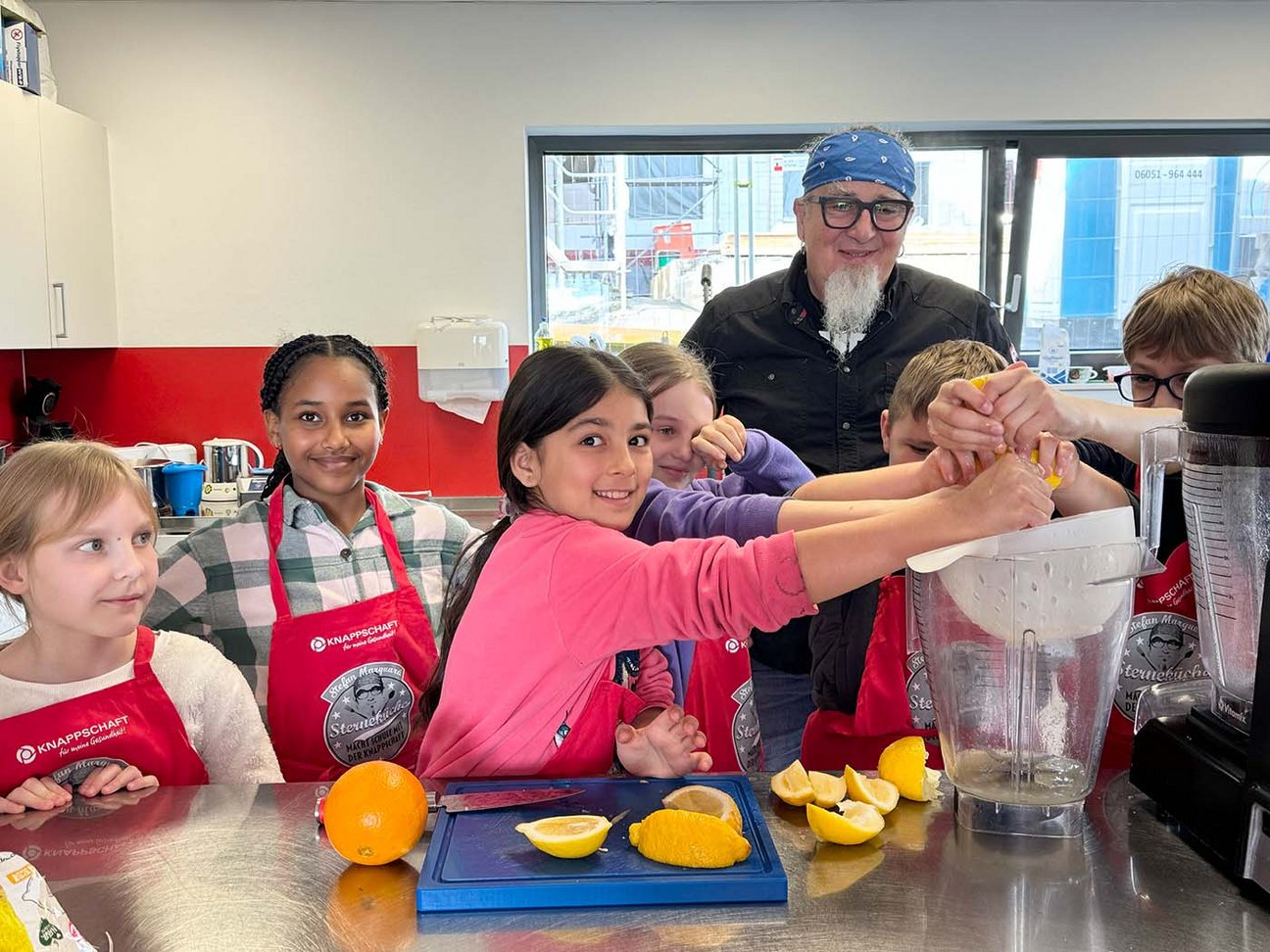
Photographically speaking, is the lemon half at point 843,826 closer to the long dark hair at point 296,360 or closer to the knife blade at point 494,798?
the knife blade at point 494,798

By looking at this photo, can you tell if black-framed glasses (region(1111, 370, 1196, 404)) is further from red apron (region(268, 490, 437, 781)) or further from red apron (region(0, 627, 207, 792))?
red apron (region(0, 627, 207, 792))

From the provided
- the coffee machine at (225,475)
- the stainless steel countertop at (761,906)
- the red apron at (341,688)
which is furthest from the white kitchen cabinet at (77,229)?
the stainless steel countertop at (761,906)

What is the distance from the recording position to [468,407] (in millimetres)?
3488

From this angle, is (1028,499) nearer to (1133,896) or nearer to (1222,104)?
(1133,896)

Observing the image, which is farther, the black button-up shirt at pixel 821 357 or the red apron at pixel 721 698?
the black button-up shirt at pixel 821 357

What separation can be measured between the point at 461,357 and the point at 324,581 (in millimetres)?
1849

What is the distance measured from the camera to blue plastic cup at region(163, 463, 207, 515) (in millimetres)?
2990

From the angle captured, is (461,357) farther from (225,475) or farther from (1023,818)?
(1023,818)

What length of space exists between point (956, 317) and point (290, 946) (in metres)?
1.78

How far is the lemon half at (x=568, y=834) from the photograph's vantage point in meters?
0.78

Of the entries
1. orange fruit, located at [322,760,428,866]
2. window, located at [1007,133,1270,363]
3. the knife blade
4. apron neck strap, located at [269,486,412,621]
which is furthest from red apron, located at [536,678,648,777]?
window, located at [1007,133,1270,363]

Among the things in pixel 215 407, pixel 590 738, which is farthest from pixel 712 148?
pixel 590 738

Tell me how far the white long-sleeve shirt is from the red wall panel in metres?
2.24

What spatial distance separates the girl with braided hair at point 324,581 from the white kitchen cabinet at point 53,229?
172 centimetres
